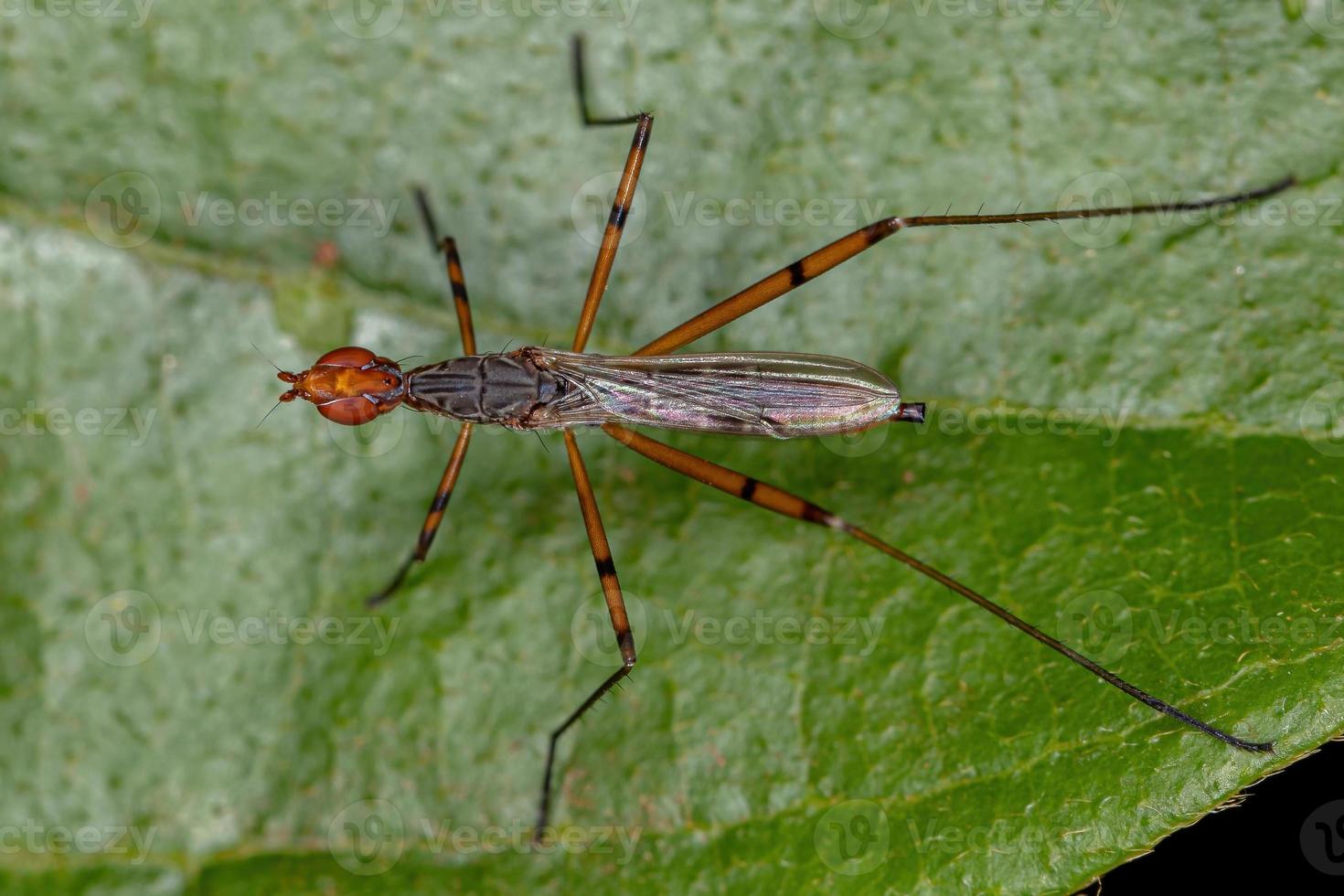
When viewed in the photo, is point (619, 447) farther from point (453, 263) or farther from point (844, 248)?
point (844, 248)

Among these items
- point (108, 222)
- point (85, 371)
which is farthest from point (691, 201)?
point (85, 371)

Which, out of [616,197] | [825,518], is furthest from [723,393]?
[616,197]

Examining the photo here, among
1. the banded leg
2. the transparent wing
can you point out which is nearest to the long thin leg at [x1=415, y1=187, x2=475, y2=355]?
the banded leg

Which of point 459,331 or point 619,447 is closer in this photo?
point 459,331

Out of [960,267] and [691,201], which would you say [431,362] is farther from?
[960,267]

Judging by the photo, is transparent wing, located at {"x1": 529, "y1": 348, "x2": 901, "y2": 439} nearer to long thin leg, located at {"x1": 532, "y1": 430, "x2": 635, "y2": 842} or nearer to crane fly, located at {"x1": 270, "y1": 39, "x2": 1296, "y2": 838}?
crane fly, located at {"x1": 270, "y1": 39, "x2": 1296, "y2": 838}
